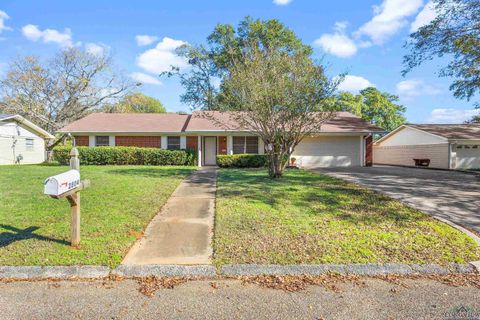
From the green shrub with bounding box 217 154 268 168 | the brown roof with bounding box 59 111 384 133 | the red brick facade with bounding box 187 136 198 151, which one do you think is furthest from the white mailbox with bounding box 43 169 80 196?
the red brick facade with bounding box 187 136 198 151

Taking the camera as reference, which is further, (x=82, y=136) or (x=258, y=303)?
(x=82, y=136)

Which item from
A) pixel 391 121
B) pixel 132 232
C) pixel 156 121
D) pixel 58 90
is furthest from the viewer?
pixel 391 121

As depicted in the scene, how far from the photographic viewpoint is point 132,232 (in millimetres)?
5055

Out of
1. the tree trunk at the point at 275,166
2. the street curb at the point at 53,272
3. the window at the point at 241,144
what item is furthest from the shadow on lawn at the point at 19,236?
the window at the point at 241,144

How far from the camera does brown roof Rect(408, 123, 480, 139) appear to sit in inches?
790

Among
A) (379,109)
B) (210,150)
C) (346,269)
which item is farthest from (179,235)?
(379,109)

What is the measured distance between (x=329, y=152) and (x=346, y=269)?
16613 mm

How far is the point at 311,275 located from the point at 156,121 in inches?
800

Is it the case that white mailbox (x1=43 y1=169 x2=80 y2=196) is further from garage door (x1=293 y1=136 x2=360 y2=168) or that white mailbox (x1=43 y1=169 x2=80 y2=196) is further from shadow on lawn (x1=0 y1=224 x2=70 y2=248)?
garage door (x1=293 y1=136 x2=360 y2=168)

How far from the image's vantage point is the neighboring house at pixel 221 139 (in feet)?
63.4

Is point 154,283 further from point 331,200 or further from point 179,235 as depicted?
point 331,200

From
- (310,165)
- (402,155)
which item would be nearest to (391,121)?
(402,155)

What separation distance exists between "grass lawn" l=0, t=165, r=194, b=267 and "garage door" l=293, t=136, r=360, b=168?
1262 cm

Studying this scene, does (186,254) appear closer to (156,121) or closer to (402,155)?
(156,121)
